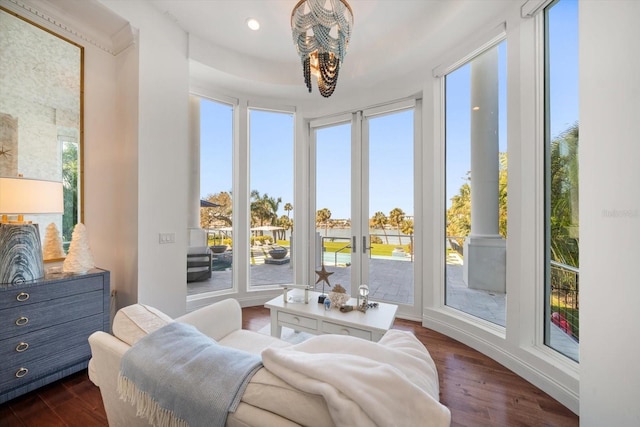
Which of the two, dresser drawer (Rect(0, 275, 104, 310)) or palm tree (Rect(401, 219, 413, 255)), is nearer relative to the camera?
dresser drawer (Rect(0, 275, 104, 310))

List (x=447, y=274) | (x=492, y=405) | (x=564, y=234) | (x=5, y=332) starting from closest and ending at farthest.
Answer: (x=5, y=332) → (x=492, y=405) → (x=564, y=234) → (x=447, y=274)

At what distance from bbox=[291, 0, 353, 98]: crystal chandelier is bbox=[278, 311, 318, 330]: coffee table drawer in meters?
1.96

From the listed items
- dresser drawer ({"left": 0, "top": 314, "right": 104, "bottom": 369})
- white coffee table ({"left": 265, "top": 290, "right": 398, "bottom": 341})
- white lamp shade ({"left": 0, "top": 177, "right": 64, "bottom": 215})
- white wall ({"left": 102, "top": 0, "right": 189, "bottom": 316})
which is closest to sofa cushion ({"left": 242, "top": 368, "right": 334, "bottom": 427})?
white coffee table ({"left": 265, "top": 290, "right": 398, "bottom": 341})

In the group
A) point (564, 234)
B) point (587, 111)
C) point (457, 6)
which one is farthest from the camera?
point (457, 6)

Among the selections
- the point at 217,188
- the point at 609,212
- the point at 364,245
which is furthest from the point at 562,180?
the point at 217,188

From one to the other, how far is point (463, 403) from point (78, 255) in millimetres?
3045

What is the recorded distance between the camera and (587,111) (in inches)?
53.9

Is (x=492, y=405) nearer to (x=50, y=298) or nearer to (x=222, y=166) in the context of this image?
(x=50, y=298)

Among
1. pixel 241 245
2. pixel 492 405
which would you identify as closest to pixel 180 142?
pixel 241 245

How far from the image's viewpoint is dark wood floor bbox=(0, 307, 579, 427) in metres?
1.64

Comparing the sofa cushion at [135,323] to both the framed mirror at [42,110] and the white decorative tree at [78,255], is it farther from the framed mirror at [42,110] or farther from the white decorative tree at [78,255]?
the framed mirror at [42,110]

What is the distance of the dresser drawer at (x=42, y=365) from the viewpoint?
66.1 inches

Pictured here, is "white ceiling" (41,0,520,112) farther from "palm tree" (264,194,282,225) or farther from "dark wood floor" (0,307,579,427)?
"dark wood floor" (0,307,579,427)

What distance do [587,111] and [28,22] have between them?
12.6 ft
